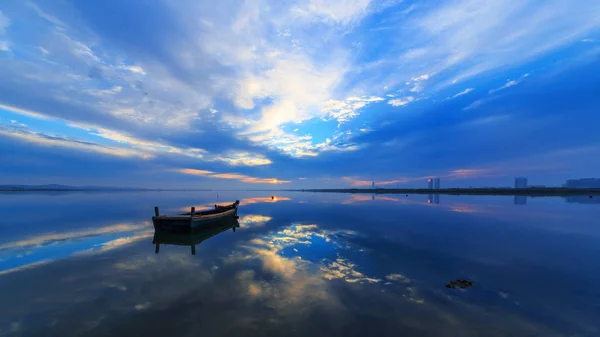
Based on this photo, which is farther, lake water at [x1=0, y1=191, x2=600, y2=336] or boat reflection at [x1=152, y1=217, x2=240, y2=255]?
boat reflection at [x1=152, y1=217, x2=240, y2=255]

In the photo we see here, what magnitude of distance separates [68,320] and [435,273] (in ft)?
52.1

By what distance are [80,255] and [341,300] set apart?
1860 centimetres

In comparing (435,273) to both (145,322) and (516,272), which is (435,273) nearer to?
(516,272)

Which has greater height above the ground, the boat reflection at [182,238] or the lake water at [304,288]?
the lake water at [304,288]

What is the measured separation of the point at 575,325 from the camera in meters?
7.32

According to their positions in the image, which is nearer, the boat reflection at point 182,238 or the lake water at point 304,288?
the lake water at point 304,288

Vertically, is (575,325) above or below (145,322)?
above

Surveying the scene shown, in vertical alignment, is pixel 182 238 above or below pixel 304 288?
below

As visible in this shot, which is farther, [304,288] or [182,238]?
[182,238]

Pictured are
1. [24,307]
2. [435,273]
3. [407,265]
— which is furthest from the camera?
[407,265]

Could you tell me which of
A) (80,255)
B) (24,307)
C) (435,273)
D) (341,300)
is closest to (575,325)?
(435,273)

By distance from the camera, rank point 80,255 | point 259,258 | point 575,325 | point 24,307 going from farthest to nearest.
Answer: point 80,255
point 259,258
point 24,307
point 575,325

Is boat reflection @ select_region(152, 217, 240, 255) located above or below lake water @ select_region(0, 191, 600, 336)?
below

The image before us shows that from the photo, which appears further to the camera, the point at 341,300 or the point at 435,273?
the point at 435,273
